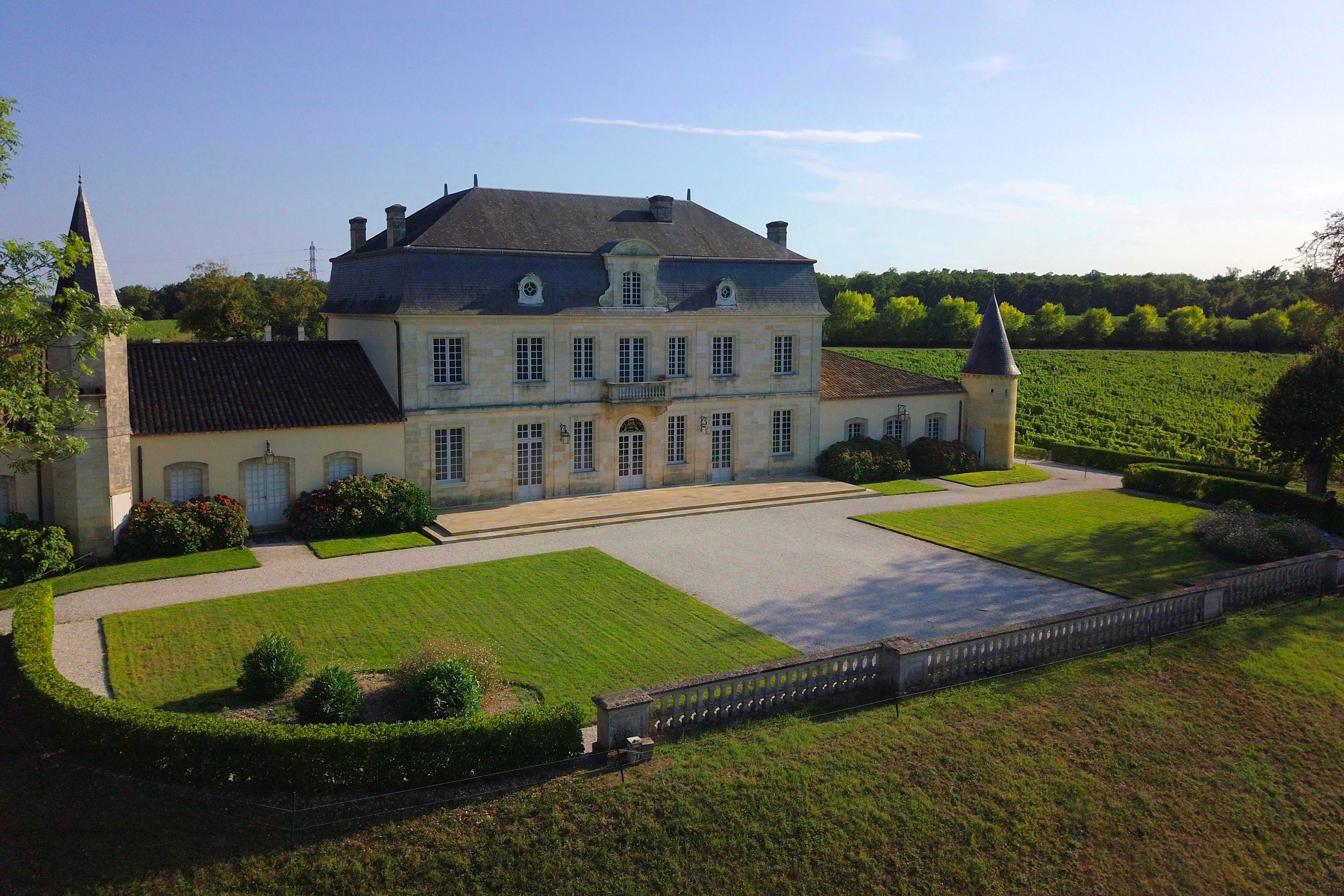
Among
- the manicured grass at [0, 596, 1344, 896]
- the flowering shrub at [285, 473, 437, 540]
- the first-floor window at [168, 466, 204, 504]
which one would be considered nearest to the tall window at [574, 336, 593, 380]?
the flowering shrub at [285, 473, 437, 540]

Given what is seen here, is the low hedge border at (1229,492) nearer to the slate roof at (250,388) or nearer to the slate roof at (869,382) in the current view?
the slate roof at (869,382)

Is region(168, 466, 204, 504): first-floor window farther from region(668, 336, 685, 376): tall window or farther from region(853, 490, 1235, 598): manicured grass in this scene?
region(853, 490, 1235, 598): manicured grass

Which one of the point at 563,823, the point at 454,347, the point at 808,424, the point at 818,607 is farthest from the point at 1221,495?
the point at 563,823

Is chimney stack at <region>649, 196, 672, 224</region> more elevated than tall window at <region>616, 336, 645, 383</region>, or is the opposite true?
chimney stack at <region>649, 196, 672, 224</region>

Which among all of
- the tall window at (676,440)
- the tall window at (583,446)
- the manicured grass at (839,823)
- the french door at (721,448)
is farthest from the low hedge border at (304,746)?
the french door at (721,448)

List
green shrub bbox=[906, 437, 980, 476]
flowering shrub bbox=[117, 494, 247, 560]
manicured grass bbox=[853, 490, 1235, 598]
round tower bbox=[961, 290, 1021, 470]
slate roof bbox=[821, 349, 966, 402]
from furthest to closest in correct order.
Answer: round tower bbox=[961, 290, 1021, 470]
green shrub bbox=[906, 437, 980, 476]
slate roof bbox=[821, 349, 966, 402]
manicured grass bbox=[853, 490, 1235, 598]
flowering shrub bbox=[117, 494, 247, 560]

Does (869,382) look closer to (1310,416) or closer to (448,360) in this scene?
(1310,416)
